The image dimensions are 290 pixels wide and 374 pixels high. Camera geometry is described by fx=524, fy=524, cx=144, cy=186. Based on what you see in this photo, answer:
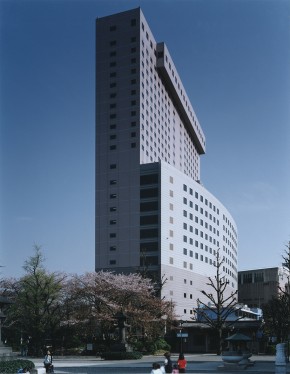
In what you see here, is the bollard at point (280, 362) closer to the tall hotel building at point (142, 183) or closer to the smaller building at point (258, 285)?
the tall hotel building at point (142, 183)

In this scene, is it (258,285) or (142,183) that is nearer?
(142,183)

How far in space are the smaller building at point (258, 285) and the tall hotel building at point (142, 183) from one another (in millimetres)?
31733

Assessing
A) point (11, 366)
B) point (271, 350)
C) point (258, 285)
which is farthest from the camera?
point (258, 285)

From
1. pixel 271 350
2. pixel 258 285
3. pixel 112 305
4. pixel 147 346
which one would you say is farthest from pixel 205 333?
pixel 258 285

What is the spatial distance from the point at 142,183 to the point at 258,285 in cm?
6956

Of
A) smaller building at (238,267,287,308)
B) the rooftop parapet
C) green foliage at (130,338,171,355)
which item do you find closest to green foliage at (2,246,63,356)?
green foliage at (130,338,171,355)

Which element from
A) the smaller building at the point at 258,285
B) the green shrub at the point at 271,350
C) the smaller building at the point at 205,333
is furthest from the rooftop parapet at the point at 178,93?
the green shrub at the point at 271,350

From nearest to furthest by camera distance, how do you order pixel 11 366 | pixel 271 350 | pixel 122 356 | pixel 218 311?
pixel 11 366 < pixel 122 356 < pixel 218 311 < pixel 271 350

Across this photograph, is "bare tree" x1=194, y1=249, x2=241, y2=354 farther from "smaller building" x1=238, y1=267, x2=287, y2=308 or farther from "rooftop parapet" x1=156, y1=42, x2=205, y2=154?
"smaller building" x1=238, y1=267, x2=287, y2=308

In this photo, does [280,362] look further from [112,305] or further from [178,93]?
[178,93]

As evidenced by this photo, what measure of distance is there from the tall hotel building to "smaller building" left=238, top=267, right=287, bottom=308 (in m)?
31.7

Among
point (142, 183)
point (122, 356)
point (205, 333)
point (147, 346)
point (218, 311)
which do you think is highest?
point (142, 183)

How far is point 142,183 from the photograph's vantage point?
10706cm

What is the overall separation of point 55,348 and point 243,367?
34.4m
